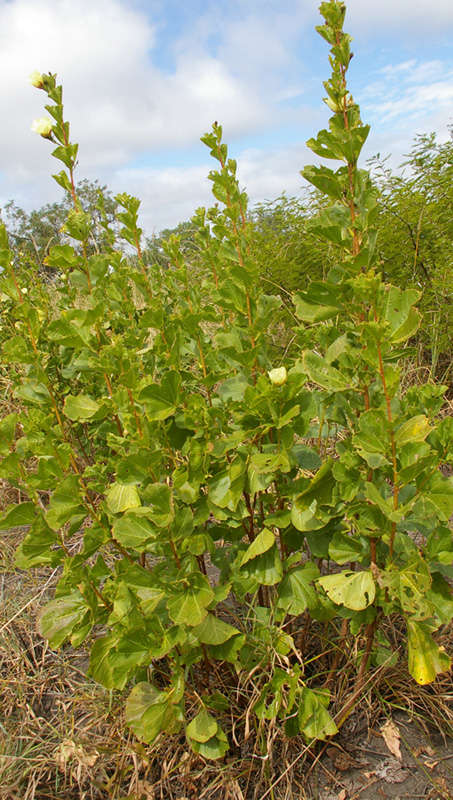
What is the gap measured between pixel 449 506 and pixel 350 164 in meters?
0.72

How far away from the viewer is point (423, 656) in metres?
1.05

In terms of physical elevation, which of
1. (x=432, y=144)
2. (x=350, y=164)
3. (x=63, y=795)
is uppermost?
(x=432, y=144)

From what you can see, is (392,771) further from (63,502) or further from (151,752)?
(63,502)

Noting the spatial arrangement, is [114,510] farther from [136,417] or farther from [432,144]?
[432,144]

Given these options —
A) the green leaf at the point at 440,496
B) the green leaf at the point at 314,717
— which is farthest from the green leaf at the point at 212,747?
the green leaf at the point at 440,496

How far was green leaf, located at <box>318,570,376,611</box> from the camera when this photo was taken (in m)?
1.03

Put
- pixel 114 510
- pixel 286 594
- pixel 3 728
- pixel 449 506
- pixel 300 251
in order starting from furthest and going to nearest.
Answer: pixel 300 251 < pixel 3 728 < pixel 286 594 < pixel 114 510 < pixel 449 506

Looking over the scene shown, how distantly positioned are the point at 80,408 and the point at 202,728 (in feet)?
2.79

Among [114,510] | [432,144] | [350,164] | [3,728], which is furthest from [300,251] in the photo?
[3,728]

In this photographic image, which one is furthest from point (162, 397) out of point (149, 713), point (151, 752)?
point (151, 752)

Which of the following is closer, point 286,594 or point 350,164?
point 350,164

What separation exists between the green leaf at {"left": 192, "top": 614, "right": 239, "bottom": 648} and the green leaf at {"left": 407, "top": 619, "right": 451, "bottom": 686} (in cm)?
39

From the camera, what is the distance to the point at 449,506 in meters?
0.98

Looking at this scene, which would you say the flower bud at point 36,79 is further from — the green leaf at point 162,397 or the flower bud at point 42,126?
the green leaf at point 162,397
